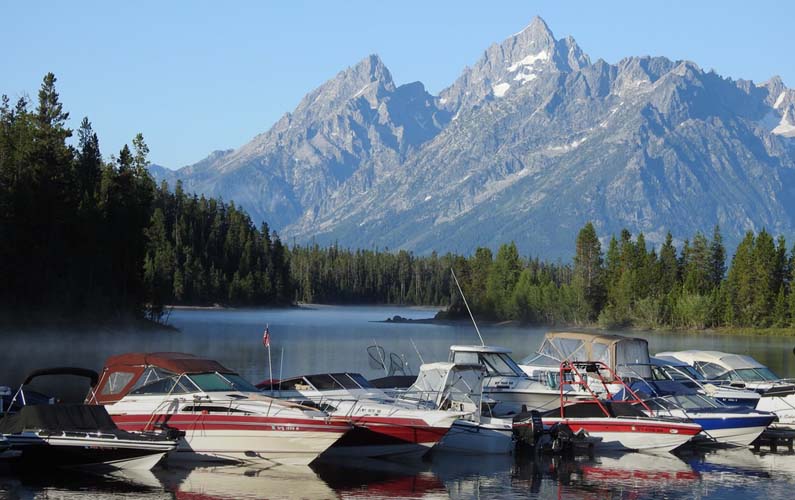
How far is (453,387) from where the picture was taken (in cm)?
3759

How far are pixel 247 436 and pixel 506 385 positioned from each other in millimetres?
13397

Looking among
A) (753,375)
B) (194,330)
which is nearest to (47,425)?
(753,375)

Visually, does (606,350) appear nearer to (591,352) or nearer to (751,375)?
(591,352)

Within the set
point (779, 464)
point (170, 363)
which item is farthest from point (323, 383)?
point (779, 464)

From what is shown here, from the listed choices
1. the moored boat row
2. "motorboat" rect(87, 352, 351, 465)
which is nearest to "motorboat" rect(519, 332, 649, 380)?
the moored boat row

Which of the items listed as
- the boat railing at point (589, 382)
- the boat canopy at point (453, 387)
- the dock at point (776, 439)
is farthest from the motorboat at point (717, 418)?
the boat canopy at point (453, 387)

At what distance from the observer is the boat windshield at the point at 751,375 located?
52219 millimetres

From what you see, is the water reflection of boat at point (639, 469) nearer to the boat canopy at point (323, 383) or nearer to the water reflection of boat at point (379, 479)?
the water reflection of boat at point (379, 479)

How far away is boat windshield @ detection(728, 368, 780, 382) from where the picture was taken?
171 feet

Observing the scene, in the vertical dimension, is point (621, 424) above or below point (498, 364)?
below

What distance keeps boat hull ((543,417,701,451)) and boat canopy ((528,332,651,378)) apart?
857cm

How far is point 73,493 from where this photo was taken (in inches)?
1145

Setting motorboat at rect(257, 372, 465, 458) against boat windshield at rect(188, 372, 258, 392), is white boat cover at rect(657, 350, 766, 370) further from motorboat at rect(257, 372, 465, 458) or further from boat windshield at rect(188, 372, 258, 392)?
boat windshield at rect(188, 372, 258, 392)

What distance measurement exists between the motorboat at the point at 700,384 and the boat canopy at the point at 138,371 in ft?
62.0
